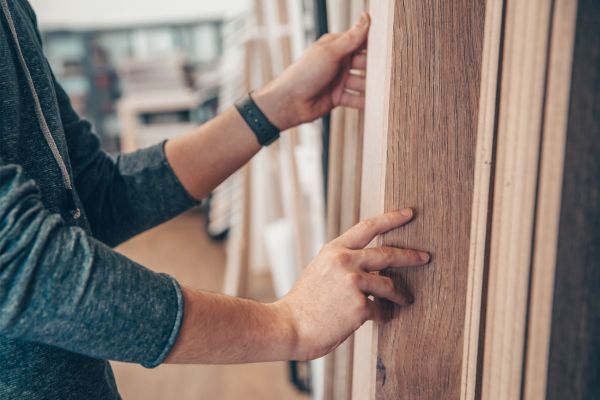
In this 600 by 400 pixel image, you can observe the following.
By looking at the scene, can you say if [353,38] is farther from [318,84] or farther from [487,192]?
[487,192]

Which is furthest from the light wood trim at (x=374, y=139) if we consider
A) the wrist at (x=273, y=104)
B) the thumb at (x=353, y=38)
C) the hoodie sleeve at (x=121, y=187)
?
the hoodie sleeve at (x=121, y=187)

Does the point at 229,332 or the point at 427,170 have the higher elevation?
the point at 427,170

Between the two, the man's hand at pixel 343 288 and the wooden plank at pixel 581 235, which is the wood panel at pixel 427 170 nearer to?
the man's hand at pixel 343 288

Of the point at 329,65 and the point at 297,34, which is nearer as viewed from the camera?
the point at 329,65

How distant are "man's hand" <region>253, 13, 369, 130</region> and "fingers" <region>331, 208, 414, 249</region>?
1.11 ft

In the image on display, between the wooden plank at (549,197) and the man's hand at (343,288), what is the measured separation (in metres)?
0.14

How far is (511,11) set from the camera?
22.6 inches

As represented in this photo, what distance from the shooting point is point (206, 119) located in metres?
Result: 3.77

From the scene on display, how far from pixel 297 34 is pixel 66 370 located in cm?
127

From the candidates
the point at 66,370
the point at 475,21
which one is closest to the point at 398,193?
the point at 475,21

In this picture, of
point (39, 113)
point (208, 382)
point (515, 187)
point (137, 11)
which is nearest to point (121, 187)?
point (39, 113)

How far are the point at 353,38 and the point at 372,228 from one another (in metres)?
0.35

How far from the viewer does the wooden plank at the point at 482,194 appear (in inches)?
24.2

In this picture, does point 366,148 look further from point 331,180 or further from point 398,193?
point 331,180
